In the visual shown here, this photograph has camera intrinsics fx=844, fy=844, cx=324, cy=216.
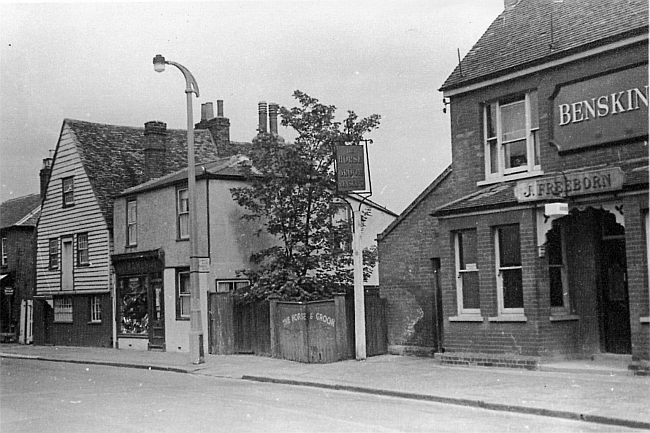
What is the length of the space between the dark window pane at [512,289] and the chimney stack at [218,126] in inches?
815

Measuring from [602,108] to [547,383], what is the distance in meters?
5.46

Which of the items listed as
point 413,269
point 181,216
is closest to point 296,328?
point 413,269

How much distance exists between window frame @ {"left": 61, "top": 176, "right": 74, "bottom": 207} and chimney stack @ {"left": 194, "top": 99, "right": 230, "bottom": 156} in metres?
6.32

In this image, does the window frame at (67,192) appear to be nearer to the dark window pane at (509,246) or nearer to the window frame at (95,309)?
the window frame at (95,309)

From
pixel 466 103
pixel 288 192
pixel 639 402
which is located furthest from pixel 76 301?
pixel 639 402

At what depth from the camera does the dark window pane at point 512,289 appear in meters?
17.2

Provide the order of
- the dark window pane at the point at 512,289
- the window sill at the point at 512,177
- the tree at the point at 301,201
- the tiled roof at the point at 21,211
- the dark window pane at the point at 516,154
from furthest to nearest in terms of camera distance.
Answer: the tiled roof at the point at 21,211, the tree at the point at 301,201, the dark window pane at the point at 516,154, the window sill at the point at 512,177, the dark window pane at the point at 512,289

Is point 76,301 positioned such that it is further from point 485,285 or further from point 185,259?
point 485,285

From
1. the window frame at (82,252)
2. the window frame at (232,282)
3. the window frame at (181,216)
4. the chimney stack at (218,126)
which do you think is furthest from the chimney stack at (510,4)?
the window frame at (82,252)

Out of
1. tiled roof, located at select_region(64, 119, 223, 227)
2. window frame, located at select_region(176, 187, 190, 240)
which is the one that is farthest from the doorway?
tiled roof, located at select_region(64, 119, 223, 227)

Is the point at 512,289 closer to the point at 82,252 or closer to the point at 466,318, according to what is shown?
the point at 466,318

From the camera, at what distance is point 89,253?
3216 cm

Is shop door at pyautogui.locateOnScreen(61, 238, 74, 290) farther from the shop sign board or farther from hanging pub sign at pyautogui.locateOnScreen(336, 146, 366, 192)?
the shop sign board

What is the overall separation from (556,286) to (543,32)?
5.61 meters
